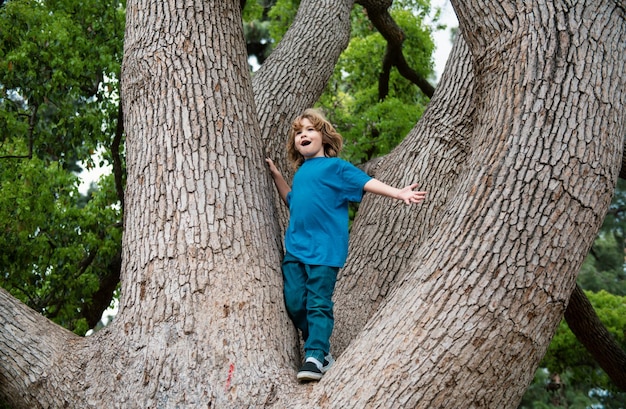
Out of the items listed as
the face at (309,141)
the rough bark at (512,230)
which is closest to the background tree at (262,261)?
the rough bark at (512,230)

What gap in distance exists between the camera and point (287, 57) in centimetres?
550

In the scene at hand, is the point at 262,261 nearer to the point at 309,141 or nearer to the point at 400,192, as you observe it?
the point at 400,192

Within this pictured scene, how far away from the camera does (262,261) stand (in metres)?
3.43

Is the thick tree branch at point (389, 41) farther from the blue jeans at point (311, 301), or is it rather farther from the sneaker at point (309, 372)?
the sneaker at point (309, 372)

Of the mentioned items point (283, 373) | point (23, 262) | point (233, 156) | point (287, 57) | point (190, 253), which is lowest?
point (23, 262)

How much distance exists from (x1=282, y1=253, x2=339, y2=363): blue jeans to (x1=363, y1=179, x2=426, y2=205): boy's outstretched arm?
0.47 metres

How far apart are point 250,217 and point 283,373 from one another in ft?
2.68

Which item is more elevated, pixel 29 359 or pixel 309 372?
pixel 309 372

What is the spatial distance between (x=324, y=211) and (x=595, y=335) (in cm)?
413

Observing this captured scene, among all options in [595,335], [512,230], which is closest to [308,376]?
[512,230]

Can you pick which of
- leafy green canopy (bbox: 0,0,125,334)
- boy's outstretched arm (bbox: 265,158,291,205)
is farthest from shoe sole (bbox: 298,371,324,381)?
leafy green canopy (bbox: 0,0,125,334)

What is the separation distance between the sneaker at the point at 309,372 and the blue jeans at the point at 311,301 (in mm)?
78

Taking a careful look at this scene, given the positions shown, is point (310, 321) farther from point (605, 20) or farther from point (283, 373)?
point (605, 20)

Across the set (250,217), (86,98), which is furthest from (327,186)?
(86,98)
